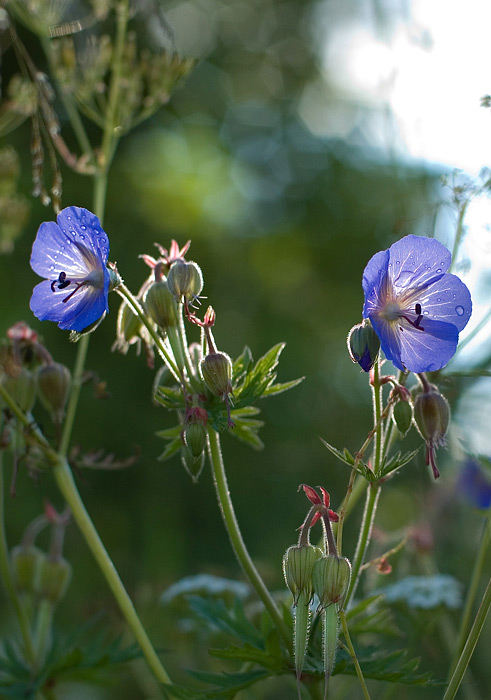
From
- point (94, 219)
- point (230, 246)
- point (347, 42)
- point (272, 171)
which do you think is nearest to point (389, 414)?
point (94, 219)

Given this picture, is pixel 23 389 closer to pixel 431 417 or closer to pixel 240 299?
pixel 431 417

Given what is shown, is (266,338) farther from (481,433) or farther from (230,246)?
(481,433)

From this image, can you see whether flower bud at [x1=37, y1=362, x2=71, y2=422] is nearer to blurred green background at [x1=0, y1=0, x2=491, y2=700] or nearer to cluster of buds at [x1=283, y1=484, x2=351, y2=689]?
cluster of buds at [x1=283, y1=484, x2=351, y2=689]

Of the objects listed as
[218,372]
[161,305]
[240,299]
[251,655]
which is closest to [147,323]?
[161,305]

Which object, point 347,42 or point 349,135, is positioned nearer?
point 347,42

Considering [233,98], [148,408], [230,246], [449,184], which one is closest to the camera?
[449,184]
